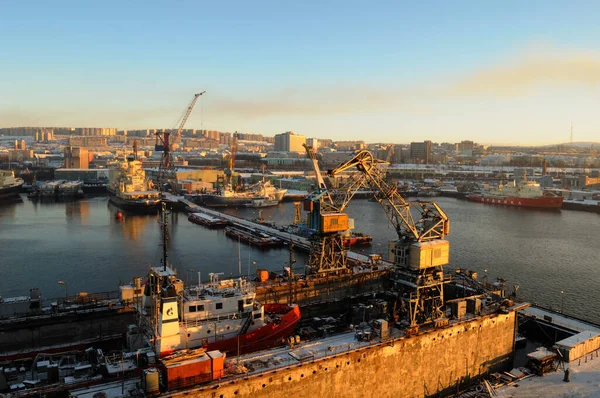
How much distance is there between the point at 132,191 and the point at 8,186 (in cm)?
2330

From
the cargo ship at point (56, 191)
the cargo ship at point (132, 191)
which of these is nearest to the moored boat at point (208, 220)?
the cargo ship at point (132, 191)

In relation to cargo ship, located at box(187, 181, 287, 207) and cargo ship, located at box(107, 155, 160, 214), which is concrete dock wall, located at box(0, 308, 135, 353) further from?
cargo ship, located at box(187, 181, 287, 207)

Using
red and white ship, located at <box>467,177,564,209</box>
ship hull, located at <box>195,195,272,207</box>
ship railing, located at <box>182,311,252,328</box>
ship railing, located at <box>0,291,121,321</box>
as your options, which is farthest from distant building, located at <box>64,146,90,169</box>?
ship railing, located at <box>182,311,252,328</box>

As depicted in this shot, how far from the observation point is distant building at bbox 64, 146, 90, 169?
11412 centimetres

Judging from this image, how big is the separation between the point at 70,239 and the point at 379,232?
29.0 m

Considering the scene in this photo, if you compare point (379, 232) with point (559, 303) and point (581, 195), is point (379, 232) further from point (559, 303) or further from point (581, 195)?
point (581, 195)

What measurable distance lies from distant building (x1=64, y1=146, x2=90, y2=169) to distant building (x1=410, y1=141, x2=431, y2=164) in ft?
354

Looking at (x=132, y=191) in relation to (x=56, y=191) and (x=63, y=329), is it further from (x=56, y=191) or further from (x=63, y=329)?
(x=63, y=329)

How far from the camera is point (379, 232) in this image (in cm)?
4666

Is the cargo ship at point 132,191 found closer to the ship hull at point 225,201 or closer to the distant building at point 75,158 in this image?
the ship hull at point 225,201

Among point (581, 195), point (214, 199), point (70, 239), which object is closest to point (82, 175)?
point (214, 199)

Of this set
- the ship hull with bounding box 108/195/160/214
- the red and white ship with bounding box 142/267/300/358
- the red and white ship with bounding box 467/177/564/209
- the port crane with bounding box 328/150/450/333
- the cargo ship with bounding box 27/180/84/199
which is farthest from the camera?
the cargo ship with bounding box 27/180/84/199

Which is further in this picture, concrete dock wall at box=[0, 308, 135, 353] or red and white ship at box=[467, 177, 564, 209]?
red and white ship at box=[467, 177, 564, 209]

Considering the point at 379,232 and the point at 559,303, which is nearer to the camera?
the point at 559,303
